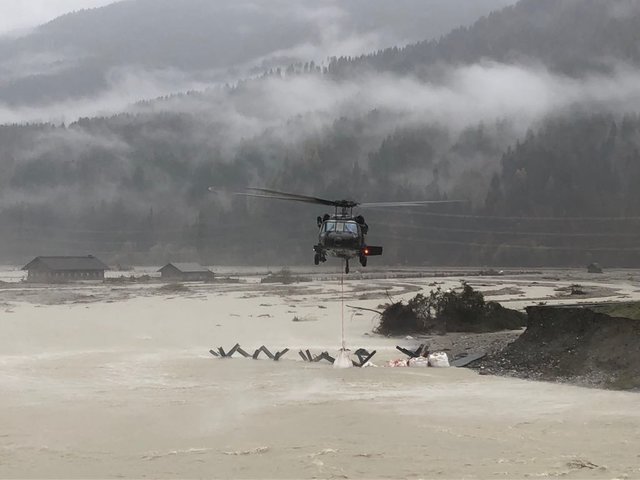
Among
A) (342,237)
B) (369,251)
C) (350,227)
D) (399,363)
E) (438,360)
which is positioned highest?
(350,227)

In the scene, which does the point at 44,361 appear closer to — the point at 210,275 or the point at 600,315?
the point at 600,315

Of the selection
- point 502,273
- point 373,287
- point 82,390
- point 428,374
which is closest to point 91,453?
point 82,390

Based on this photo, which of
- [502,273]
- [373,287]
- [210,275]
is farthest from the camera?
[502,273]

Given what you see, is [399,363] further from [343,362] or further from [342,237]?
[342,237]

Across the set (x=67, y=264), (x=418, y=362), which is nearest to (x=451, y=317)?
(x=418, y=362)

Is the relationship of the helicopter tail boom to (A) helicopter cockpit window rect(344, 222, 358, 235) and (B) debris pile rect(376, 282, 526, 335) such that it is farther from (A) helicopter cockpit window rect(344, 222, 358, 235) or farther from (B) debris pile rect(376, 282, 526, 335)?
(B) debris pile rect(376, 282, 526, 335)

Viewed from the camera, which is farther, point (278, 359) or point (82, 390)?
point (278, 359)

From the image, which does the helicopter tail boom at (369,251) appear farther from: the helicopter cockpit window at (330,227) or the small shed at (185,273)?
the small shed at (185,273)
